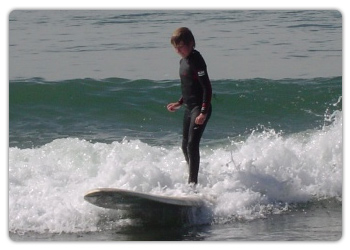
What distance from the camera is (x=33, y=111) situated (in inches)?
458

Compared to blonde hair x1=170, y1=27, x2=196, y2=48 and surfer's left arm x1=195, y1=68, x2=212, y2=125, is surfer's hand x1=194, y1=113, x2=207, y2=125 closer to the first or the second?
surfer's left arm x1=195, y1=68, x2=212, y2=125

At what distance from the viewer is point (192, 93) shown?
23.0 feet

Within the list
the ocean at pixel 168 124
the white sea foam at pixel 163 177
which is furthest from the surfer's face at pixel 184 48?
the white sea foam at pixel 163 177

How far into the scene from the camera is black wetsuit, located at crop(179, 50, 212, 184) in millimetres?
6855

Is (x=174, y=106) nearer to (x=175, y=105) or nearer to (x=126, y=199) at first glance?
(x=175, y=105)

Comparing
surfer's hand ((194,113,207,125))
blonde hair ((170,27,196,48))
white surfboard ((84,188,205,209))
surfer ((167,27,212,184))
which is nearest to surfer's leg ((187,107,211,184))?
surfer ((167,27,212,184))

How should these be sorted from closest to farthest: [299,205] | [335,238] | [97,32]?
[335,238], [299,205], [97,32]

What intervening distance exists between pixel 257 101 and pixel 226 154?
3312mm

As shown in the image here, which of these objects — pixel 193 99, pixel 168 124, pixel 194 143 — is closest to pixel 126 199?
pixel 194 143

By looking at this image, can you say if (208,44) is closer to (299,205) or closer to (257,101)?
(257,101)

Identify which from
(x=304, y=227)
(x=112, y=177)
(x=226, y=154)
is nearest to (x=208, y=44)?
(x=226, y=154)

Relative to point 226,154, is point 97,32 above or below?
above

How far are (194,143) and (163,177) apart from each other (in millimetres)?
556

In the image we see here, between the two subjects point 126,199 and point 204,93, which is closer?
point 126,199
